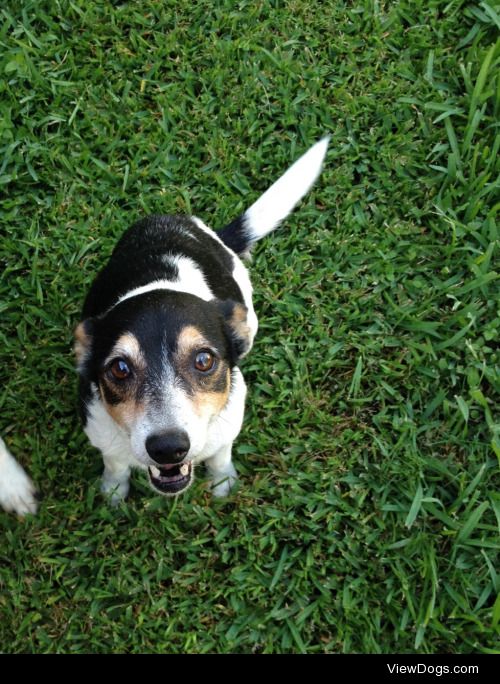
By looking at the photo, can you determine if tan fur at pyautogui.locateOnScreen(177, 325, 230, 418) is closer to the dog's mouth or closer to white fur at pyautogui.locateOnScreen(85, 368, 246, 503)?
white fur at pyautogui.locateOnScreen(85, 368, 246, 503)

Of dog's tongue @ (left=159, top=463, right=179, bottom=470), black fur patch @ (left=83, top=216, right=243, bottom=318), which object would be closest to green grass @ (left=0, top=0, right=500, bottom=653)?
black fur patch @ (left=83, top=216, right=243, bottom=318)

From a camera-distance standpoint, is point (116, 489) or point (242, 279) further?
point (242, 279)

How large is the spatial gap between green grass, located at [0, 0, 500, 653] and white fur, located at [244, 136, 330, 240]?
Result: 31 centimetres

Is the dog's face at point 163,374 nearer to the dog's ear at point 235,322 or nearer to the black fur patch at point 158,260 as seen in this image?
the dog's ear at point 235,322

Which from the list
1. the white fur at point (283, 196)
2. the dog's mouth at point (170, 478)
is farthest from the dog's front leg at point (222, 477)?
the white fur at point (283, 196)

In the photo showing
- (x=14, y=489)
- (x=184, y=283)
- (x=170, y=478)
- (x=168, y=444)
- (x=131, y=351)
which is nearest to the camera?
(x=168, y=444)

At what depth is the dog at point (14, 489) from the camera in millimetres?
3910

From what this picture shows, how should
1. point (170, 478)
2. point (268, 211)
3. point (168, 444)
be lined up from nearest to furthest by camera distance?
point (168, 444) → point (170, 478) → point (268, 211)

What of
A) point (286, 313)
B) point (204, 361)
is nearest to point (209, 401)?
point (204, 361)

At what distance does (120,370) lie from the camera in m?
3.06

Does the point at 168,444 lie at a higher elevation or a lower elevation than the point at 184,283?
lower

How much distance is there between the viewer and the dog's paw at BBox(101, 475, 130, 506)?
13.0 ft

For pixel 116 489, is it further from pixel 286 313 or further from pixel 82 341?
pixel 286 313

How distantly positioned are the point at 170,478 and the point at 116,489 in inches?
31.3
